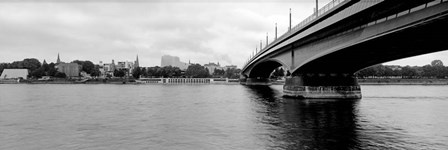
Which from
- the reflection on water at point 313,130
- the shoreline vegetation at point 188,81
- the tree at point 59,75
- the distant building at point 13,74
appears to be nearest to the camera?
the reflection on water at point 313,130

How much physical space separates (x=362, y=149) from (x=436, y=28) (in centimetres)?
942

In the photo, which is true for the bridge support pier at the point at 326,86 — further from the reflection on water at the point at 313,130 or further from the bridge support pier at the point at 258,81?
the bridge support pier at the point at 258,81

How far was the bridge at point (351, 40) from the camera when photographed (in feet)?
61.6

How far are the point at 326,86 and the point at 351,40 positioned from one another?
16.5 m

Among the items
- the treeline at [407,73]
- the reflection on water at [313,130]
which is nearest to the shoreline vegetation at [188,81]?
the treeline at [407,73]

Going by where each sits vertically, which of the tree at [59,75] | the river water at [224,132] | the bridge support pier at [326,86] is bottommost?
the river water at [224,132]

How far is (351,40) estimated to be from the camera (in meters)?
26.7

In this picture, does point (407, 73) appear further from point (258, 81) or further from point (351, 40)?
point (351, 40)

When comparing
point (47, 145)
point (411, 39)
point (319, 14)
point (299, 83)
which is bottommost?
point (47, 145)

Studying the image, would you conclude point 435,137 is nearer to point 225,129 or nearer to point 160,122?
point 225,129

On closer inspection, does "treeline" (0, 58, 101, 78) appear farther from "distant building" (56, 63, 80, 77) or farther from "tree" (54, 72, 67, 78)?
"distant building" (56, 63, 80, 77)

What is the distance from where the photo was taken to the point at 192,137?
58.2 feet

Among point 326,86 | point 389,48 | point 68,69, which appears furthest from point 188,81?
point 389,48

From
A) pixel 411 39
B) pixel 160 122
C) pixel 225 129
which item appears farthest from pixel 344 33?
pixel 160 122
